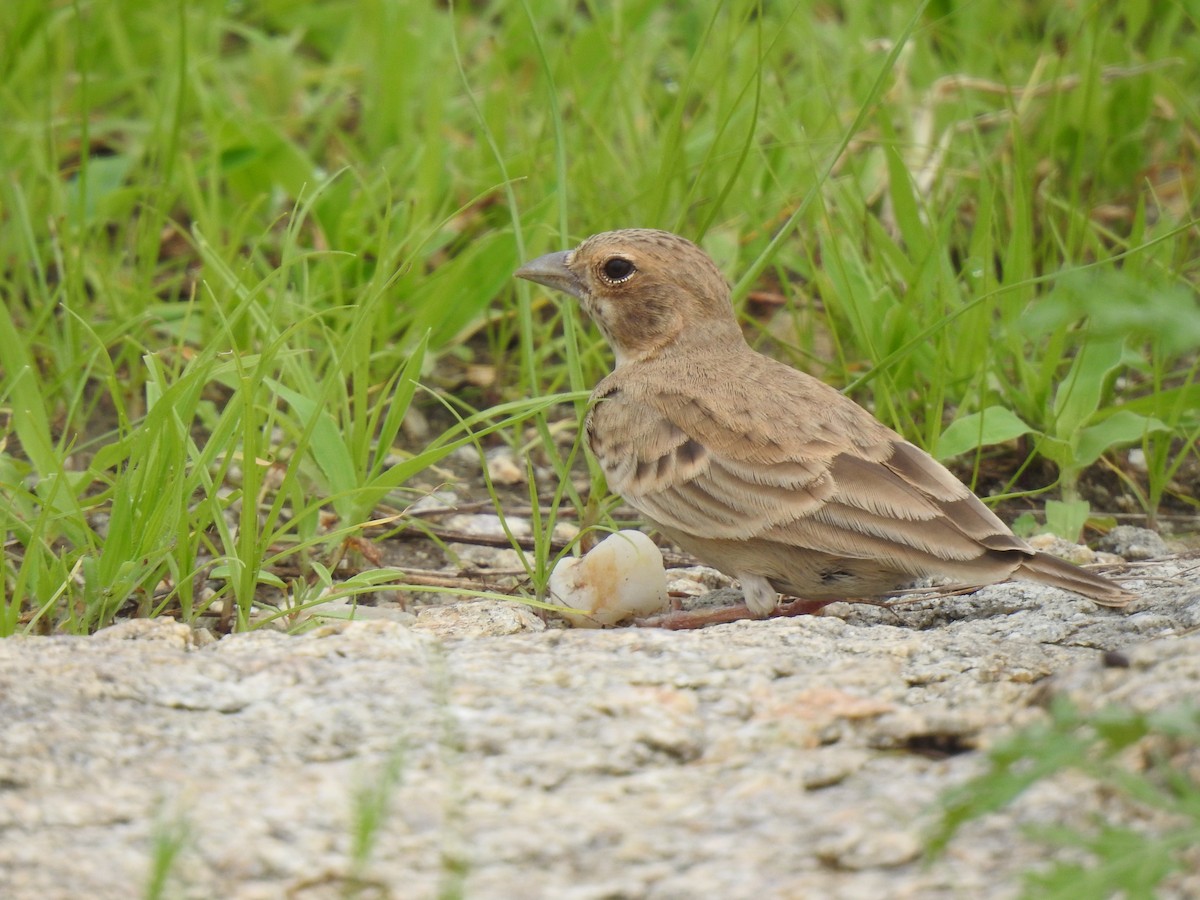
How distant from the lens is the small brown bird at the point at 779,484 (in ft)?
11.9

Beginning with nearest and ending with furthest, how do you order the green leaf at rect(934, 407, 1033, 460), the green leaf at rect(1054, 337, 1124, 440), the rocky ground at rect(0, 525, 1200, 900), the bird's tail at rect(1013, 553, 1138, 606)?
1. the rocky ground at rect(0, 525, 1200, 900)
2. the bird's tail at rect(1013, 553, 1138, 606)
3. the green leaf at rect(934, 407, 1033, 460)
4. the green leaf at rect(1054, 337, 1124, 440)

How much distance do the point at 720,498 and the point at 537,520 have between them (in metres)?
A: 0.48

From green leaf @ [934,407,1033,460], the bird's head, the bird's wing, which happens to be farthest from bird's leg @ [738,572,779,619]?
the bird's head

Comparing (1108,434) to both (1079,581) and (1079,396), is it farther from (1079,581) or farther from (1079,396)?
(1079,581)

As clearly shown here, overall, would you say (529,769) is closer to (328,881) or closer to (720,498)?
(328,881)

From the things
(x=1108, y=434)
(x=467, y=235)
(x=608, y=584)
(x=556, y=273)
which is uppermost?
(x=556, y=273)

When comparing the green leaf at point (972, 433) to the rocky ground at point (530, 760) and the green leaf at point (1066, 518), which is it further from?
the rocky ground at point (530, 760)

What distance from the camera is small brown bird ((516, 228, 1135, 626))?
11.9 ft

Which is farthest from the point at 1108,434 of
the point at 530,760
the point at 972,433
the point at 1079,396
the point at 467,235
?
the point at 530,760

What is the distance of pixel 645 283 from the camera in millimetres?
4688

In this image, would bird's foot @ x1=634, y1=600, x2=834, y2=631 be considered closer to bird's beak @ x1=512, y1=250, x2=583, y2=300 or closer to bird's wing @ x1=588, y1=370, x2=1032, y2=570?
bird's wing @ x1=588, y1=370, x2=1032, y2=570

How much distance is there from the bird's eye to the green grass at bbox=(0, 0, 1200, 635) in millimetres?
228

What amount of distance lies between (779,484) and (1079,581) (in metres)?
0.78

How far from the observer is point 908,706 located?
2684mm
